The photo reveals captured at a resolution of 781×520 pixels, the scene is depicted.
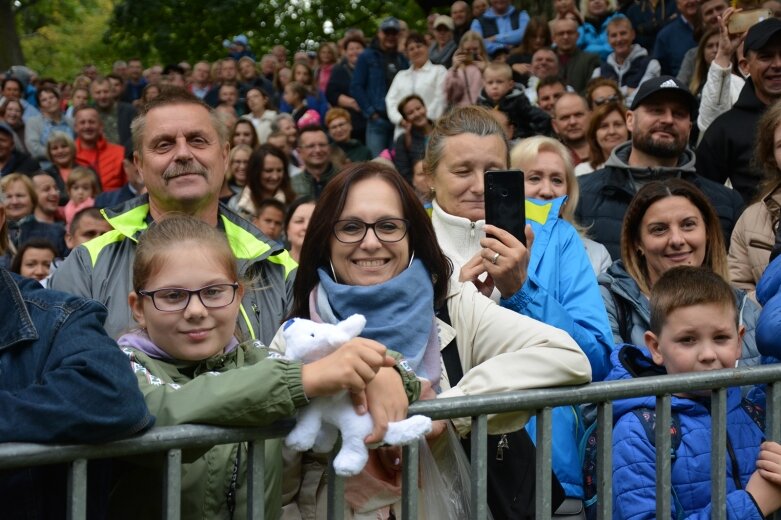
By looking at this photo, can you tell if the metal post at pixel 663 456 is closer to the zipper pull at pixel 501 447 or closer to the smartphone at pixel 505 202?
the zipper pull at pixel 501 447

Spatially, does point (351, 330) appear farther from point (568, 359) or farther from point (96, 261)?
point (96, 261)

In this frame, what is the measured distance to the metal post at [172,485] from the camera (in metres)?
2.54

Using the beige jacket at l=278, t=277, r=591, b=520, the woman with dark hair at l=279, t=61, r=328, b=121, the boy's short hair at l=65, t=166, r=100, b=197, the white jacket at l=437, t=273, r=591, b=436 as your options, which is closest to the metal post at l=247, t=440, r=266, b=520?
the beige jacket at l=278, t=277, r=591, b=520

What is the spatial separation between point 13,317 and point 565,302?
2.09m

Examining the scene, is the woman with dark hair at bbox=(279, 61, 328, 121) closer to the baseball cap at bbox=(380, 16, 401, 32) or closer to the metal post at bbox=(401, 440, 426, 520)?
the baseball cap at bbox=(380, 16, 401, 32)

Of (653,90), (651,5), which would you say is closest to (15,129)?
(651,5)

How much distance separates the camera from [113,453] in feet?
8.11

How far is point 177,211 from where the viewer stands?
4180mm

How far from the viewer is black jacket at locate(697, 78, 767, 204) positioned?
705cm

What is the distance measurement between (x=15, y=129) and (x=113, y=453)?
1482 cm

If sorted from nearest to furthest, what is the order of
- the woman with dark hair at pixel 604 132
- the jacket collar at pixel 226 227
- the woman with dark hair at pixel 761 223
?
the jacket collar at pixel 226 227
the woman with dark hair at pixel 761 223
the woman with dark hair at pixel 604 132

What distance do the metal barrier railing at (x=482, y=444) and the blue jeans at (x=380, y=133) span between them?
11.3 m

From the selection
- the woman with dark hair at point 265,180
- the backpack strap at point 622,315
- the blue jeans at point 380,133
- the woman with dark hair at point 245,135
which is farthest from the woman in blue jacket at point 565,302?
the blue jeans at point 380,133

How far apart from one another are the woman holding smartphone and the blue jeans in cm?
996
